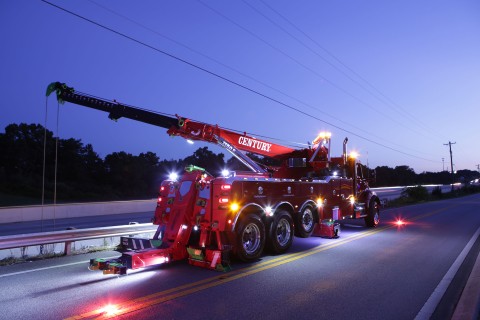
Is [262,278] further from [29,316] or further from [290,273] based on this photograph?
[29,316]

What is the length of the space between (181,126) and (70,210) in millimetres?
15565

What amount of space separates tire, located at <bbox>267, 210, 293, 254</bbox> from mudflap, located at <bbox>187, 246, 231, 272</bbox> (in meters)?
1.60

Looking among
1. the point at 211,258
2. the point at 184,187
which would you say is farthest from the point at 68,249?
the point at 211,258

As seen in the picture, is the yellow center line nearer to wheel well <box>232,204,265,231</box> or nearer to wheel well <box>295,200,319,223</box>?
wheel well <box>232,204,265,231</box>

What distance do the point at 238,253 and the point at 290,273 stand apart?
1.17m

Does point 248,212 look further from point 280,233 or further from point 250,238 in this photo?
point 280,233

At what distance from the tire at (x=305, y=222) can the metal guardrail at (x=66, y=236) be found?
3788mm

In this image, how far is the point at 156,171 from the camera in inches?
2446

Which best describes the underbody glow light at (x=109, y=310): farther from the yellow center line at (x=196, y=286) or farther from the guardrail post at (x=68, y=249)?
the guardrail post at (x=68, y=249)

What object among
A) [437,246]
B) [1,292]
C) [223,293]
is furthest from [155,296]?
[437,246]

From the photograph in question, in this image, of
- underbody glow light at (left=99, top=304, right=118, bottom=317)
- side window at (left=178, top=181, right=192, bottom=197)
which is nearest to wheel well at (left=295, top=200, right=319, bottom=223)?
side window at (left=178, top=181, right=192, bottom=197)

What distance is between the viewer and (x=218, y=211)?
8.16 meters

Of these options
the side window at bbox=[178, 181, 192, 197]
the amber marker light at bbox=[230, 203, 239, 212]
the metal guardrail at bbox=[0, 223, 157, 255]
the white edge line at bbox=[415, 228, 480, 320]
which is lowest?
the white edge line at bbox=[415, 228, 480, 320]

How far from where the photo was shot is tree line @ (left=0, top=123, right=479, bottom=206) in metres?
46.8
